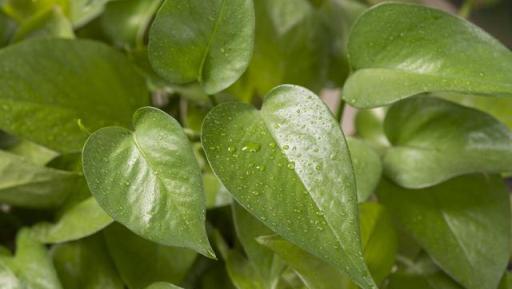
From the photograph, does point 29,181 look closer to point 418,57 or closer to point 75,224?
point 75,224

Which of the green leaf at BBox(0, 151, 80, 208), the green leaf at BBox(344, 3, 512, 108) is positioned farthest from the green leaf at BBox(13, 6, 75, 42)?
the green leaf at BBox(344, 3, 512, 108)

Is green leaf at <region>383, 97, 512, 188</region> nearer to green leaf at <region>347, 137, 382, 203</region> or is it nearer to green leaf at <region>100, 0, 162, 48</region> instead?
green leaf at <region>347, 137, 382, 203</region>

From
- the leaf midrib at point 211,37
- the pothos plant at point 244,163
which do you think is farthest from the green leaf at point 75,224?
the leaf midrib at point 211,37

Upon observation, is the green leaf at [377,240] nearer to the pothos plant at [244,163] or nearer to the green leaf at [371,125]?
the pothos plant at [244,163]

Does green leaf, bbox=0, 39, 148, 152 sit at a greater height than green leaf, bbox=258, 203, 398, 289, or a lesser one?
greater

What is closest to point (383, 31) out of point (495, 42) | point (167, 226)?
point (495, 42)
